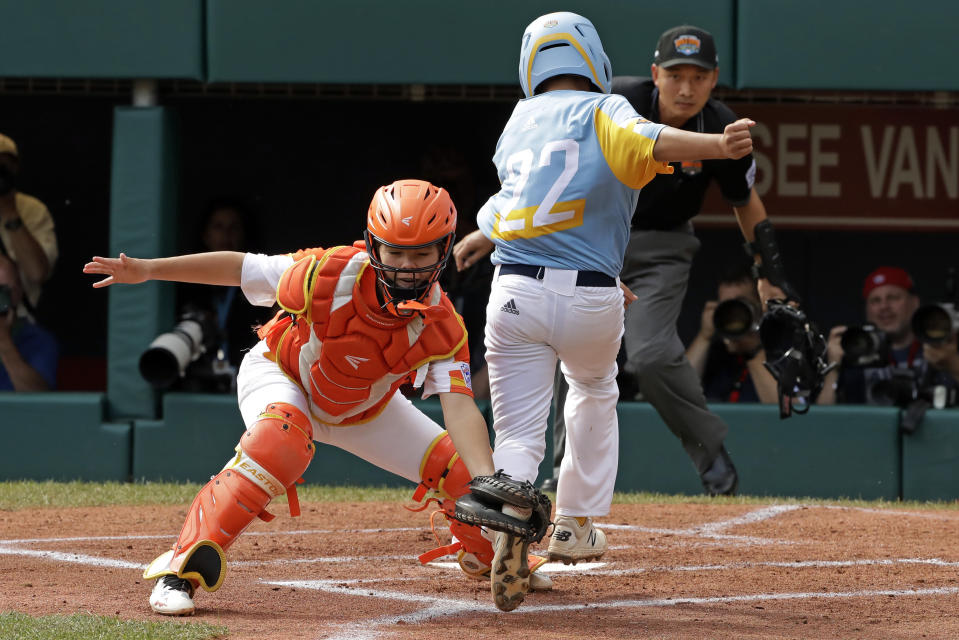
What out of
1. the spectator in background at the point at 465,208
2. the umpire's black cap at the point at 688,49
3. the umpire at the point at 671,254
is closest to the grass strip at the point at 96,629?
the umpire at the point at 671,254

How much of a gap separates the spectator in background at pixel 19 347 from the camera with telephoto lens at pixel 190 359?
0.89 metres

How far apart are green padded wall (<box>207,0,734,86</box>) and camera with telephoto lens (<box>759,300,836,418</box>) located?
169cm

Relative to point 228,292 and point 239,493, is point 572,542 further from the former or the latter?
point 228,292

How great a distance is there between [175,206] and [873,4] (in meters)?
3.94

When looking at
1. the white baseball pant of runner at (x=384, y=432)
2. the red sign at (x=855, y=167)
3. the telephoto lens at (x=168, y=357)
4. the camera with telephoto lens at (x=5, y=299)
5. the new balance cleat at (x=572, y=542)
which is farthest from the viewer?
the red sign at (x=855, y=167)

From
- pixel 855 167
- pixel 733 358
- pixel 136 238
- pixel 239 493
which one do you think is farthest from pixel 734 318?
pixel 239 493

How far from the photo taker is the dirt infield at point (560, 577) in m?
3.51

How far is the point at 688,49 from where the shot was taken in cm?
567

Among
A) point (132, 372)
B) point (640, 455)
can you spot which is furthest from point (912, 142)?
point (132, 372)

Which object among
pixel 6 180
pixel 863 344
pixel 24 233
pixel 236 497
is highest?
pixel 6 180

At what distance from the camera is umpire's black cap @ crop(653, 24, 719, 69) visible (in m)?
5.66

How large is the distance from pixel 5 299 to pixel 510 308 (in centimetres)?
440

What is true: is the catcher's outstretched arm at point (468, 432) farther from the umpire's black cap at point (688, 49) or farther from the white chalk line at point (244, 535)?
the umpire's black cap at point (688, 49)

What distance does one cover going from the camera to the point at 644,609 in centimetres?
375
